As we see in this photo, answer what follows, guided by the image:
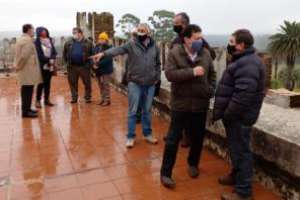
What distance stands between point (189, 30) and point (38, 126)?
3.44m

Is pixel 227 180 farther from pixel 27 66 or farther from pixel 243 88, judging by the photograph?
pixel 27 66

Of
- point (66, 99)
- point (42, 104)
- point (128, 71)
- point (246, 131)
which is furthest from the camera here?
point (66, 99)

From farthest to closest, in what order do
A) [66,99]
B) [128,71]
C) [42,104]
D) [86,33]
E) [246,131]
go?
[86,33]
[66,99]
[42,104]
[128,71]
[246,131]

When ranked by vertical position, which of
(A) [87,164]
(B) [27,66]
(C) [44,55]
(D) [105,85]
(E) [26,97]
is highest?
(C) [44,55]

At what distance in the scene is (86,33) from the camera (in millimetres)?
11789

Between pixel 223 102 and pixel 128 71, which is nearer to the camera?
pixel 223 102

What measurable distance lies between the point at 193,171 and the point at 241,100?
1.18 m

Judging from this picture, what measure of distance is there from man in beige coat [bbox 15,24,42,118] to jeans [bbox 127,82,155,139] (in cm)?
244

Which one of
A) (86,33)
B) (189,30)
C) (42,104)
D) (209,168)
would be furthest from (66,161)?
(86,33)

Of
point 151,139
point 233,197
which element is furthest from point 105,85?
point 233,197

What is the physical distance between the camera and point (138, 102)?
4.87 m

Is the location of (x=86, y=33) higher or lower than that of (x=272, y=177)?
higher

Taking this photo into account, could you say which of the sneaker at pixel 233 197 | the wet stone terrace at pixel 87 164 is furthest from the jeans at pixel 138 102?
the sneaker at pixel 233 197

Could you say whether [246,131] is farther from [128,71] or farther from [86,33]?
[86,33]
